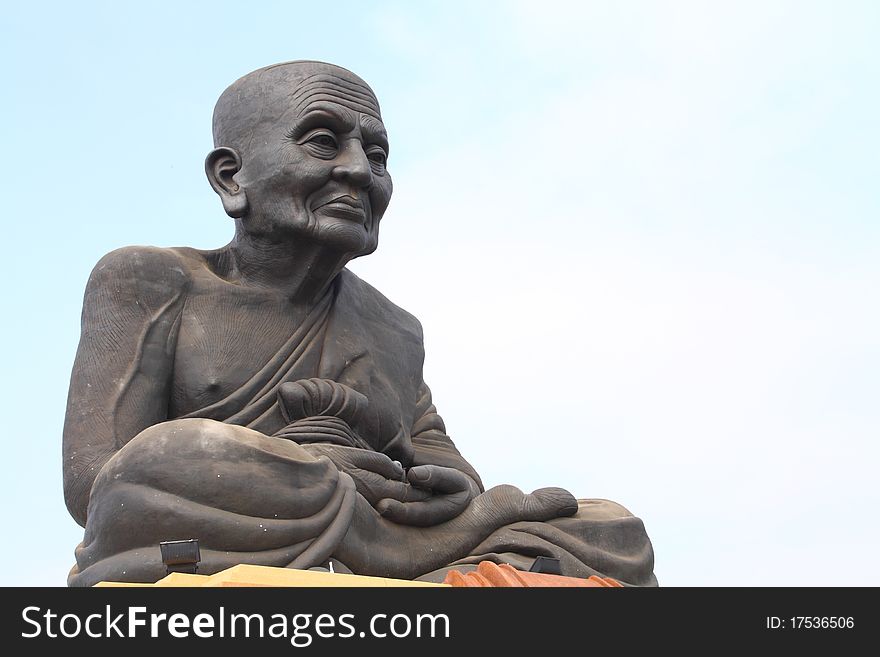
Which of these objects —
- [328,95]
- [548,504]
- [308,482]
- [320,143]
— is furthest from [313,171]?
[548,504]

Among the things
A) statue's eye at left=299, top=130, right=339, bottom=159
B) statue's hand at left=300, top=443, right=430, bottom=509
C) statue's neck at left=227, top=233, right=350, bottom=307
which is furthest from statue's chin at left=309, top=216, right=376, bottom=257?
statue's hand at left=300, top=443, right=430, bottom=509

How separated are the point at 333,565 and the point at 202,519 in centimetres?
79

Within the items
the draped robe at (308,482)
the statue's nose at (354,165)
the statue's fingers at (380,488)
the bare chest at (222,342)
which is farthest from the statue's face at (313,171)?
the statue's fingers at (380,488)

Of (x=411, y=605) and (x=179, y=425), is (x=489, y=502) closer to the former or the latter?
(x=179, y=425)

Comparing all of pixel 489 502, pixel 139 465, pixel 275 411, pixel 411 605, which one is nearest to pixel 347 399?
pixel 275 411

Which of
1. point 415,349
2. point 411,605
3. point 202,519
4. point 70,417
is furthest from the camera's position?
point 415,349

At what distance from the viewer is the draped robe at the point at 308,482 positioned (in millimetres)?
8078

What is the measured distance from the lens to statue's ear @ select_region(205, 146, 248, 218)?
9688mm

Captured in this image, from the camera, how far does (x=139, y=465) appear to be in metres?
8.14

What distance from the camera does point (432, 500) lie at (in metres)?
9.44

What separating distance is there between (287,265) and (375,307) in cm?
88

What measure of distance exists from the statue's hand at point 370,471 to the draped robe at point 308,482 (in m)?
0.18

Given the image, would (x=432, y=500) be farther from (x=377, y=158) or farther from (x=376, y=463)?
(x=377, y=158)

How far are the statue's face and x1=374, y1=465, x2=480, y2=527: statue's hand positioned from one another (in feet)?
4.33
